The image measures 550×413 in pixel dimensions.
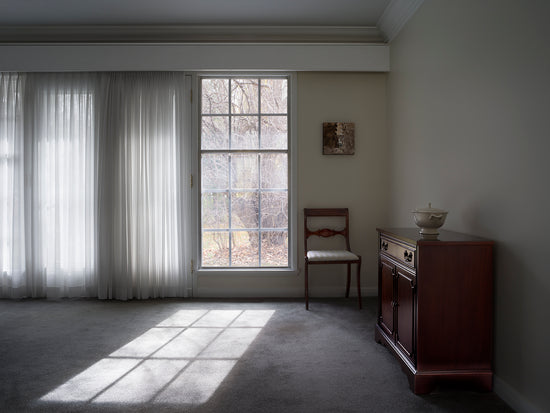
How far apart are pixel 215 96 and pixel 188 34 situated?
28.7 inches

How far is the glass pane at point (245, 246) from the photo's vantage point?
14.2 feet

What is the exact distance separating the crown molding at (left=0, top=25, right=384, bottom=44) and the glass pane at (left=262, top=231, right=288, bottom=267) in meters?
2.23

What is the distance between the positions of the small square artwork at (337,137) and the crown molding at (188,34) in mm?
957

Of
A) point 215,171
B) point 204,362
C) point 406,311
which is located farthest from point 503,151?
point 215,171

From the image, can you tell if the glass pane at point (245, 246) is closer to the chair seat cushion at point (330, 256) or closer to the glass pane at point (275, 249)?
the glass pane at point (275, 249)

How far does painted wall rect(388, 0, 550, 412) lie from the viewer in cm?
184

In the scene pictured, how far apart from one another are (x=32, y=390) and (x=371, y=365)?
2.16 m

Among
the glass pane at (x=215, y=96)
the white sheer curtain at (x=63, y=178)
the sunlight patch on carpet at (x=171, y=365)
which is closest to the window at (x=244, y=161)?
the glass pane at (x=215, y=96)

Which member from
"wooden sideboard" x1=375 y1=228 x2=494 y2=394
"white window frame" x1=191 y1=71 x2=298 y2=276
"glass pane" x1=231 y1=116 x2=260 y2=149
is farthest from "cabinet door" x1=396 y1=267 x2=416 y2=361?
"glass pane" x1=231 y1=116 x2=260 y2=149

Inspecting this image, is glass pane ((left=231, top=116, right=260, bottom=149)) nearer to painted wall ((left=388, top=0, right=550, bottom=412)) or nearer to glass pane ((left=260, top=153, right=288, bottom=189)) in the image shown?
glass pane ((left=260, top=153, right=288, bottom=189))

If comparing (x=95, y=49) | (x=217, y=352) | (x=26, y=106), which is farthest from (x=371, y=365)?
(x=26, y=106)

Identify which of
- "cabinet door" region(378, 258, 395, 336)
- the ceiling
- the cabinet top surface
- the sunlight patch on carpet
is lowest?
the sunlight patch on carpet

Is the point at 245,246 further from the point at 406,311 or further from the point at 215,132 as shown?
the point at 406,311

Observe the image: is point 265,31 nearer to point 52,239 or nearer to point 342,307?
point 342,307
